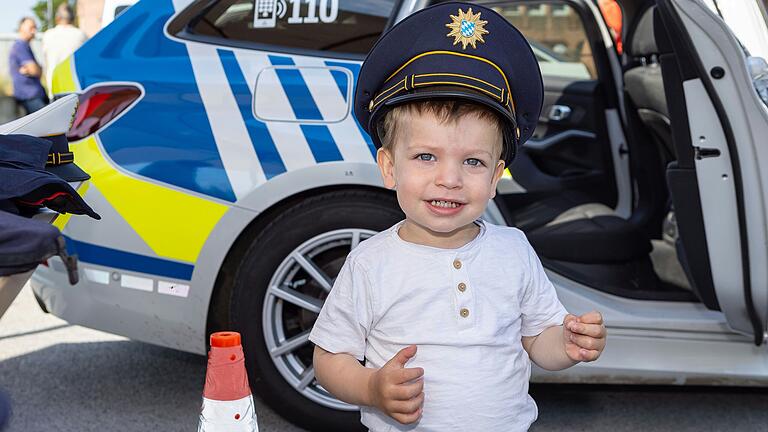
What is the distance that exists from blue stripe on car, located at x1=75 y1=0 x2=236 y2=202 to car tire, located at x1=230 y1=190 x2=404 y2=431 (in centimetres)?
22

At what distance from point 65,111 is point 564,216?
2446 millimetres

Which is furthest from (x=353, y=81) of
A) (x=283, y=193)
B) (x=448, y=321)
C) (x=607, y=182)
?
(x=607, y=182)

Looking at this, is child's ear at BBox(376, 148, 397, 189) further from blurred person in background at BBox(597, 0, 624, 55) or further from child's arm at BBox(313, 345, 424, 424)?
blurred person in background at BBox(597, 0, 624, 55)

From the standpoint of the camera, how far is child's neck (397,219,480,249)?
6.15 ft

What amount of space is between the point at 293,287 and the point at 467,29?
156 centimetres

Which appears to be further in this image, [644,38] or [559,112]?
[559,112]

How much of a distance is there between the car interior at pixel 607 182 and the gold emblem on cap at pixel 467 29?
148 centimetres

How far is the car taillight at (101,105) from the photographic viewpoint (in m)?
3.15

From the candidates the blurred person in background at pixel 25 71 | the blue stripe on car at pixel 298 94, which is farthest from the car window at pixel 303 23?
the blurred person in background at pixel 25 71

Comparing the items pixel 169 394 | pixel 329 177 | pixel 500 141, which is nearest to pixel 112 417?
pixel 169 394

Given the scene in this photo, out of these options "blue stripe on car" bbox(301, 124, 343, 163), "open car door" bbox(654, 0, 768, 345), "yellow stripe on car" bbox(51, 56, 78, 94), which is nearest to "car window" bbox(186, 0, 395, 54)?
"blue stripe on car" bbox(301, 124, 343, 163)

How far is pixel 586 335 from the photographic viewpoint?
69.6 inches

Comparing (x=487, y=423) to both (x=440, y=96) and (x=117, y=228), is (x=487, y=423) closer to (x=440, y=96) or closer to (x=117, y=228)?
(x=440, y=96)

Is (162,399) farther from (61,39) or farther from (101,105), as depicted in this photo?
(61,39)
